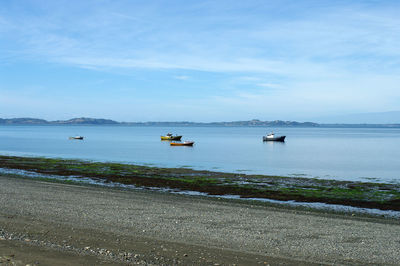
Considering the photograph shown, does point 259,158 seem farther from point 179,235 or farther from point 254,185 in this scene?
point 179,235

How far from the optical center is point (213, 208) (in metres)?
19.5

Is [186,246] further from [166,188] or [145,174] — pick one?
[145,174]

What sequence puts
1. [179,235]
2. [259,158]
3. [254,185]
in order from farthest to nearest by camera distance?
[259,158]
[254,185]
[179,235]

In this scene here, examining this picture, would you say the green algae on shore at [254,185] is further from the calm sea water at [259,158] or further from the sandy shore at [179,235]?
the calm sea water at [259,158]

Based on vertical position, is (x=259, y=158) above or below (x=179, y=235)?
below

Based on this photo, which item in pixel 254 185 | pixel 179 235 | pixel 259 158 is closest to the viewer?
pixel 179 235

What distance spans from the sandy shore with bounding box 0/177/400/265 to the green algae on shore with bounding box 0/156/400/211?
690cm

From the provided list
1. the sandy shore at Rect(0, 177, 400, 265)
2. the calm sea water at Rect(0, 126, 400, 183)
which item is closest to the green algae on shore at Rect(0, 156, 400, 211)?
the sandy shore at Rect(0, 177, 400, 265)

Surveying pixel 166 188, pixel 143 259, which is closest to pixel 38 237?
pixel 143 259

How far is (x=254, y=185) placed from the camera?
103ft

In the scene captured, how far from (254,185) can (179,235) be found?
18.8 m

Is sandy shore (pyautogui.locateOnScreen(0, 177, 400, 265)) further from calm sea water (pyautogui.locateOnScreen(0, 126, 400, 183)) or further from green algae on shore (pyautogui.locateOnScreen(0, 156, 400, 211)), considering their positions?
calm sea water (pyautogui.locateOnScreen(0, 126, 400, 183))

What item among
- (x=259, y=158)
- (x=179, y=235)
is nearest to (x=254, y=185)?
(x=179, y=235)

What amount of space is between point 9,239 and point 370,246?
10236mm
